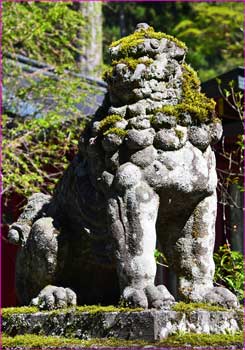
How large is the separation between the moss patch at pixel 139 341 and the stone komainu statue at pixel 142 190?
8.4 inches

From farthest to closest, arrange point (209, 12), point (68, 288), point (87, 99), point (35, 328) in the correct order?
point (209, 12) < point (87, 99) < point (68, 288) < point (35, 328)

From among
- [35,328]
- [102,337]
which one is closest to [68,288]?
[35,328]

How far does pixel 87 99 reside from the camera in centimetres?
1136

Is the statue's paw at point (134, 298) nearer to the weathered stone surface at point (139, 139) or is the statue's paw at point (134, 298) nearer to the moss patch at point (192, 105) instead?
the weathered stone surface at point (139, 139)

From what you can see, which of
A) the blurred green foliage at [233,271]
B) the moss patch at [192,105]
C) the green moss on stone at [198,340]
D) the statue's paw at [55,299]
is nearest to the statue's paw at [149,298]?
the green moss on stone at [198,340]

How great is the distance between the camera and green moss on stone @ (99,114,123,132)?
3.93 meters

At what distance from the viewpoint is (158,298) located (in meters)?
3.49

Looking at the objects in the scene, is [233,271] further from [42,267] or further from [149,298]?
[149,298]

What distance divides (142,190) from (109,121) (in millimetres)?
440

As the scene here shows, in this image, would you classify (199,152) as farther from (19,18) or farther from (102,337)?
(19,18)

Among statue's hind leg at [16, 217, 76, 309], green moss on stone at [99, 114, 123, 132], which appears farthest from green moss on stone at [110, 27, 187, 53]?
statue's hind leg at [16, 217, 76, 309]

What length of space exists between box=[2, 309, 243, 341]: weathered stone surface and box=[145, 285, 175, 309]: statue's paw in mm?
66

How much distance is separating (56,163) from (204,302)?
5.81m

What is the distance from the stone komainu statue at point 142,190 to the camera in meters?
3.76
